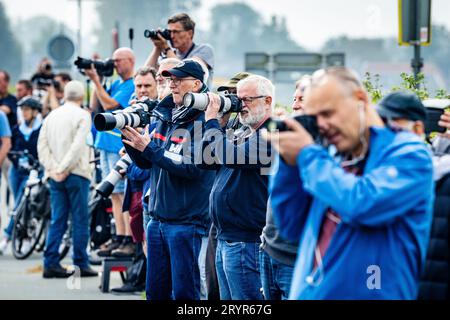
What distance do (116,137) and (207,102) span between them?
4.33 metres

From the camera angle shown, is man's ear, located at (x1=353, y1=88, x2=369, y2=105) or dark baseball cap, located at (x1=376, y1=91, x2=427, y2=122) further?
dark baseball cap, located at (x1=376, y1=91, x2=427, y2=122)

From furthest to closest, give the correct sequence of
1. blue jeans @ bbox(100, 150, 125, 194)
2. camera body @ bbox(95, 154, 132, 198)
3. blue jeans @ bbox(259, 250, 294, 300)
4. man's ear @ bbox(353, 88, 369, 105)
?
blue jeans @ bbox(100, 150, 125, 194) < camera body @ bbox(95, 154, 132, 198) < blue jeans @ bbox(259, 250, 294, 300) < man's ear @ bbox(353, 88, 369, 105)

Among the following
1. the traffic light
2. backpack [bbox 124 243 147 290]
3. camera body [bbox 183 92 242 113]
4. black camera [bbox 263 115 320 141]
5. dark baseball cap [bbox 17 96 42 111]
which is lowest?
backpack [bbox 124 243 147 290]

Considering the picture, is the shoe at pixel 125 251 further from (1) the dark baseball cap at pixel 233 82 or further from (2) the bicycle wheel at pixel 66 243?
(1) the dark baseball cap at pixel 233 82

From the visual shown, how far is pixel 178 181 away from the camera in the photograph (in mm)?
8102

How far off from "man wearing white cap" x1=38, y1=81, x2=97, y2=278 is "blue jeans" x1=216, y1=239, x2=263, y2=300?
5.65 meters

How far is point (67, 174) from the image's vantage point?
12797mm

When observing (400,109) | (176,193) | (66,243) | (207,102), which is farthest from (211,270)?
(66,243)

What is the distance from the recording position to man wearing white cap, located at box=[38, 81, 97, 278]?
1281 centimetres

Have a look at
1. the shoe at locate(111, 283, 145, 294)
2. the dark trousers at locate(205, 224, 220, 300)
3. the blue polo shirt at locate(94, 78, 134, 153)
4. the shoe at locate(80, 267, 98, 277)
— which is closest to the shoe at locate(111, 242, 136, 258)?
the shoe at locate(111, 283, 145, 294)

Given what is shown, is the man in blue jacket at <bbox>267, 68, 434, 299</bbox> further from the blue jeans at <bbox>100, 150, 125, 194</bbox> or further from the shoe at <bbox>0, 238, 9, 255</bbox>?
the shoe at <bbox>0, 238, 9, 255</bbox>

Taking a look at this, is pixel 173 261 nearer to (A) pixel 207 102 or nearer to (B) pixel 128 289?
(A) pixel 207 102

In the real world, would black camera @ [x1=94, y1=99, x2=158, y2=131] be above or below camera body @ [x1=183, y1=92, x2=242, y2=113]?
below
